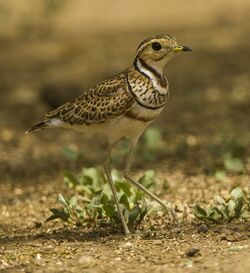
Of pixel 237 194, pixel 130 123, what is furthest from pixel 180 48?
pixel 237 194

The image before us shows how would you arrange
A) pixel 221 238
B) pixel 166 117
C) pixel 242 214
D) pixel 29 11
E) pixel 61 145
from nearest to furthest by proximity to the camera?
1. pixel 221 238
2. pixel 242 214
3. pixel 61 145
4. pixel 166 117
5. pixel 29 11

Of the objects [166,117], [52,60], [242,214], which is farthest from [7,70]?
[242,214]

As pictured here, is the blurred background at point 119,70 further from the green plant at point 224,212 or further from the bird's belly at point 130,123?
the bird's belly at point 130,123

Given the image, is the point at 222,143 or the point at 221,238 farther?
the point at 222,143

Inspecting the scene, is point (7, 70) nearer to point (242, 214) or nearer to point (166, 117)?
point (166, 117)

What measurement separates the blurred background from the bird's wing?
→ 57.5 inches

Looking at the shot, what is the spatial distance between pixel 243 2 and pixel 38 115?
19.7ft

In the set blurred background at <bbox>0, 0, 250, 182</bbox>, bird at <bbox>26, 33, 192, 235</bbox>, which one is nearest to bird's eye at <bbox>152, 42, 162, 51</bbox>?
bird at <bbox>26, 33, 192, 235</bbox>

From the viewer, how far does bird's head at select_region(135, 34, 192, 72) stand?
18.1ft

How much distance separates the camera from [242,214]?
5.50m

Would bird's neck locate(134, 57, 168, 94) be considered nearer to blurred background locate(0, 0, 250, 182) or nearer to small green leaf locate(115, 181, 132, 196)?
small green leaf locate(115, 181, 132, 196)

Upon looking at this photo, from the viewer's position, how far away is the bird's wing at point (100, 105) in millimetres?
Result: 5441

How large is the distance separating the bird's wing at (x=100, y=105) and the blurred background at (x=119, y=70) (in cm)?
146

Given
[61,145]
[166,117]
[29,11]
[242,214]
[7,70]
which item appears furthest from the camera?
[29,11]
